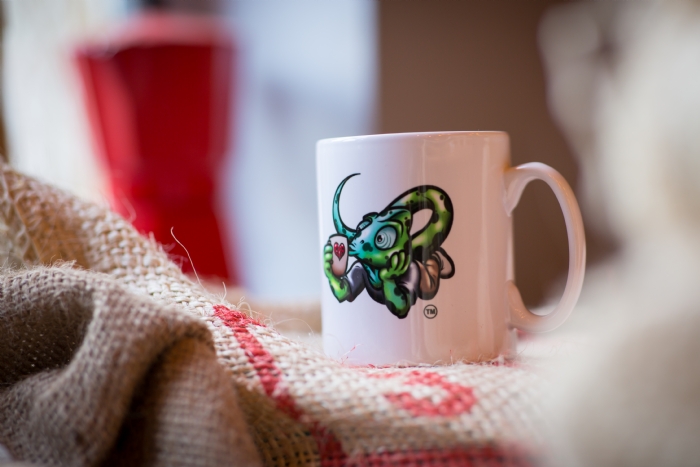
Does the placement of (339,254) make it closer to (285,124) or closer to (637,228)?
(637,228)

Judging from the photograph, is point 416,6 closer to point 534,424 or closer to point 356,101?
point 356,101

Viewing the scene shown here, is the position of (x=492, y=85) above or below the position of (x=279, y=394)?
above

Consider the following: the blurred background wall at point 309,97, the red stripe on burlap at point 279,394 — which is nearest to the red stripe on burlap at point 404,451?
the red stripe on burlap at point 279,394

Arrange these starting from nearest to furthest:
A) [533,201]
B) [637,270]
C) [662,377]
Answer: [662,377] → [637,270] → [533,201]

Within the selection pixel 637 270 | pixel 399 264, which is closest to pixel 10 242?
pixel 399 264

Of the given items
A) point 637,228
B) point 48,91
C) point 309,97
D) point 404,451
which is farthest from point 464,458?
point 48,91
